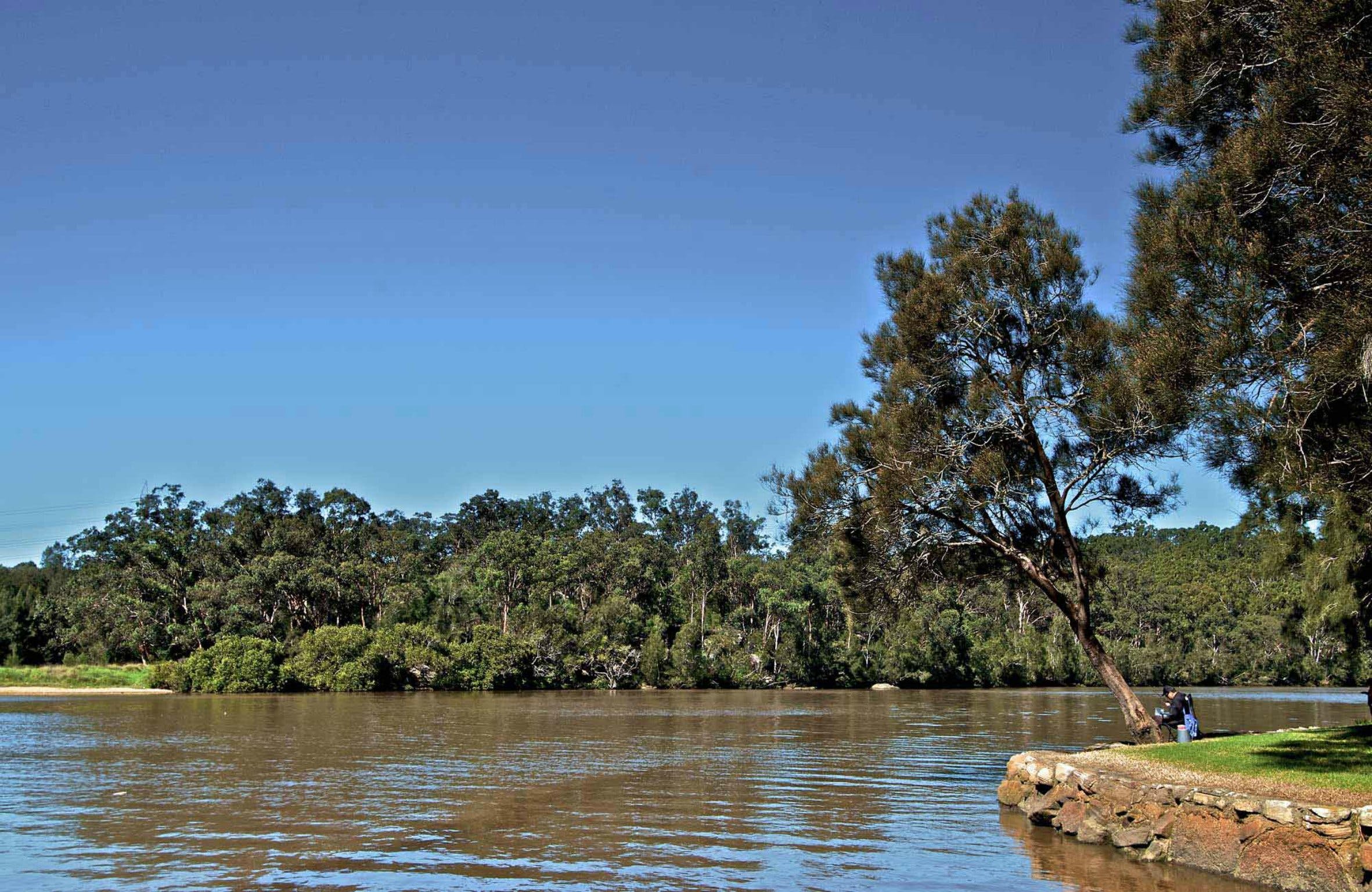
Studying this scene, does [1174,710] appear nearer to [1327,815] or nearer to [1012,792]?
[1012,792]

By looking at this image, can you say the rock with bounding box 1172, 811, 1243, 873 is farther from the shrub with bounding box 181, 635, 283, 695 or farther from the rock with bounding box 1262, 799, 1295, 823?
the shrub with bounding box 181, 635, 283, 695

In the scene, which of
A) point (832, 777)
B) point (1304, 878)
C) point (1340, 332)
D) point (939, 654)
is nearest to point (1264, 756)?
point (1304, 878)

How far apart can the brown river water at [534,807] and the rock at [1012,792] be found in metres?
0.45

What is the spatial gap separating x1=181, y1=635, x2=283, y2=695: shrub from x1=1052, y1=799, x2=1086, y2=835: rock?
230 ft

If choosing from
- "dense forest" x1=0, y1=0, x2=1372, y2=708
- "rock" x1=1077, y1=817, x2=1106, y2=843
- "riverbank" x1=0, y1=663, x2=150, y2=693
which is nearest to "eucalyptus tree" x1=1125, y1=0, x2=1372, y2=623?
"dense forest" x1=0, y1=0, x2=1372, y2=708

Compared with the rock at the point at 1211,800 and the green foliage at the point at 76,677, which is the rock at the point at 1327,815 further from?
the green foliage at the point at 76,677

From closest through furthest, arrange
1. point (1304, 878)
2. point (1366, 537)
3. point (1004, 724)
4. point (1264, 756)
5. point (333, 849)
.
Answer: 1. point (1304, 878)
2. point (333, 849)
3. point (1264, 756)
4. point (1366, 537)
5. point (1004, 724)

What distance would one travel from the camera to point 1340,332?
1348 centimetres

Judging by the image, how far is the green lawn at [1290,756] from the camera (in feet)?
49.6

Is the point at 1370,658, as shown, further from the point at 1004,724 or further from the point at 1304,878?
the point at 1304,878

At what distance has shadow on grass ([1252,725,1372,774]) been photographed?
632 inches

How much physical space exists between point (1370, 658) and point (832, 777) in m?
88.2

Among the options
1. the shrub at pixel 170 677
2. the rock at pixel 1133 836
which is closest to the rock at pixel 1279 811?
the rock at pixel 1133 836

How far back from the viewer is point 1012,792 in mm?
20266
